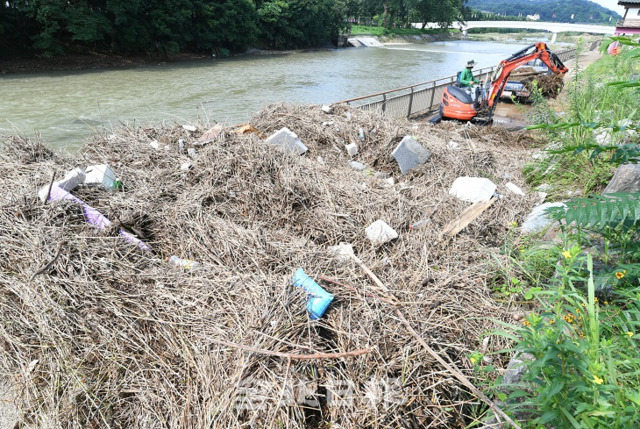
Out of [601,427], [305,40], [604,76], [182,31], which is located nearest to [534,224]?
[601,427]

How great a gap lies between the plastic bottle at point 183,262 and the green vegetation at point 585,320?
2340 mm

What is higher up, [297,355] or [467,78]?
[467,78]

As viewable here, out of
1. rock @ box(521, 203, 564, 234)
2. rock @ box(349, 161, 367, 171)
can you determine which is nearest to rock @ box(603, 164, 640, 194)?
rock @ box(521, 203, 564, 234)

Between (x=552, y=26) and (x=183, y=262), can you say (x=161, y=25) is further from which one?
(x=552, y=26)

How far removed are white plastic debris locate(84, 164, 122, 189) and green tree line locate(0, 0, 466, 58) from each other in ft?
83.4

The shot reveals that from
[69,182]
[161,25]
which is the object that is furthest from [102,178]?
[161,25]

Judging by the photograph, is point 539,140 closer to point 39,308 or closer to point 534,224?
point 534,224

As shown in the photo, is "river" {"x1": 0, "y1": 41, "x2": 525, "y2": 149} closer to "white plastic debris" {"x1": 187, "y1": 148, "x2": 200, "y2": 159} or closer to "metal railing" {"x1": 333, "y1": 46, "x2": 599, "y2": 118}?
"metal railing" {"x1": 333, "y1": 46, "x2": 599, "y2": 118}

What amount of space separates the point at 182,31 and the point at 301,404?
3465cm

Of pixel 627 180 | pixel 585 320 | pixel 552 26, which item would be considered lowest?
pixel 585 320

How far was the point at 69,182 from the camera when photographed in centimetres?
375

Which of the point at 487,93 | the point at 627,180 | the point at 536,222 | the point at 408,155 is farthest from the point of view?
the point at 487,93

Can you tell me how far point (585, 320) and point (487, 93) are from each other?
30.4ft

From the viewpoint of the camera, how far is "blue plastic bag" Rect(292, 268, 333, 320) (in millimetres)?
2594
